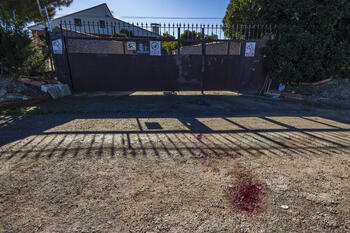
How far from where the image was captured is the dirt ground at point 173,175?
1825 mm

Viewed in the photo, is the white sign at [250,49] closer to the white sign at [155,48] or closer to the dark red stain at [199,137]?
→ the white sign at [155,48]

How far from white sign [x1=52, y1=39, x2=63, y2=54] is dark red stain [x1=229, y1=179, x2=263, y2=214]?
8.82 m

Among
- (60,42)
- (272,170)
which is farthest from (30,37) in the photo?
(272,170)

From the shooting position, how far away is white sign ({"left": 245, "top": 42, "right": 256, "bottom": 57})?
29.0 ft

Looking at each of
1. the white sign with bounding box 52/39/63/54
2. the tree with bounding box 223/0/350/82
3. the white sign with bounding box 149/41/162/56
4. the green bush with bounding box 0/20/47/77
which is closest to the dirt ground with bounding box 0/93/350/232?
the green bush with bounding box 0/20/47/77

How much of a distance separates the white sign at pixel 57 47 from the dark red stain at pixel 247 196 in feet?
28.9

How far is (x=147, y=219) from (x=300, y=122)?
16.1ft

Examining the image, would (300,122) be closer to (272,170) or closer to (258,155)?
(258,155)

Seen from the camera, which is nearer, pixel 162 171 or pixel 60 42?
pixel 162 171

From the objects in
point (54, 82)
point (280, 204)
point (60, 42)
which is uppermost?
point (60, 42)

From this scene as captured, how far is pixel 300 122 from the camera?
4.96 metres

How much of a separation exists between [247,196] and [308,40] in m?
9.21

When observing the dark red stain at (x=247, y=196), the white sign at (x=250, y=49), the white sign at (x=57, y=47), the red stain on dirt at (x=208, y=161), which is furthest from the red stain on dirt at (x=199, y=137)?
the white sign at (x=57, y=47)

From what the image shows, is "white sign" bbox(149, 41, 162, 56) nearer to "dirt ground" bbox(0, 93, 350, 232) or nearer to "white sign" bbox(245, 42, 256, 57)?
"white sign" bbox(245, 42, 256, 57)
